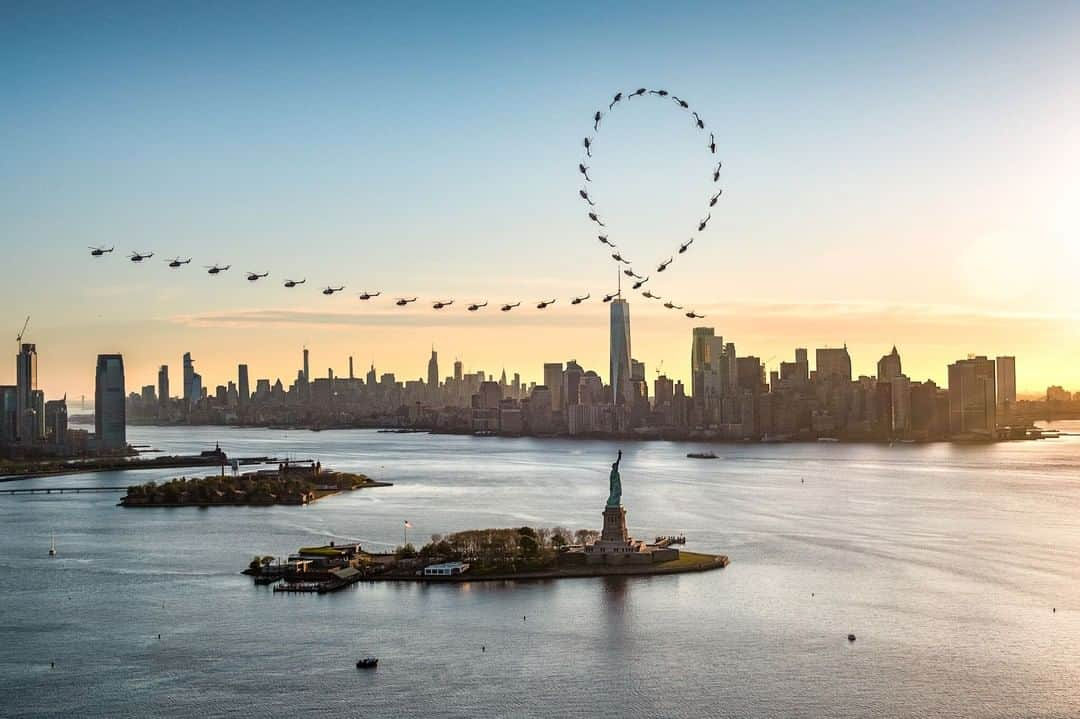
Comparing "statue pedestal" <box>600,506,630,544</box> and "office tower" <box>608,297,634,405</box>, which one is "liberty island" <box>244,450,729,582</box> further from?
"office tower" <box>608,297,634,405</box>

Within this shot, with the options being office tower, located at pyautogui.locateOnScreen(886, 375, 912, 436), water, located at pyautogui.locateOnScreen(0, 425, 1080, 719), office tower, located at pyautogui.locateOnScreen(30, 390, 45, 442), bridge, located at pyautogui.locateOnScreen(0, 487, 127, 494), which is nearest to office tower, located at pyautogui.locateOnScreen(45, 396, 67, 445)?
office tower, located at pyautogui.locateOnScreen(30, 390, 45, 442)

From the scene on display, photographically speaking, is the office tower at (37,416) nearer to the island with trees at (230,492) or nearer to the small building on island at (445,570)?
the island with trees at (230,492)

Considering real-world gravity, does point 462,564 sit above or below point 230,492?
below

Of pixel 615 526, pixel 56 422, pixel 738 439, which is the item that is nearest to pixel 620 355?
pixel 738 439

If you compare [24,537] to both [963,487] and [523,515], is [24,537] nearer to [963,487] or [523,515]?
[523,515]

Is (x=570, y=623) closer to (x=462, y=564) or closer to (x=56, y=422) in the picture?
(x=462, y=564)

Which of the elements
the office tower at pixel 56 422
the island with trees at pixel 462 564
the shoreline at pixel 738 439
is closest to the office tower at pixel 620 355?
the shoreline at pixel 738 439
